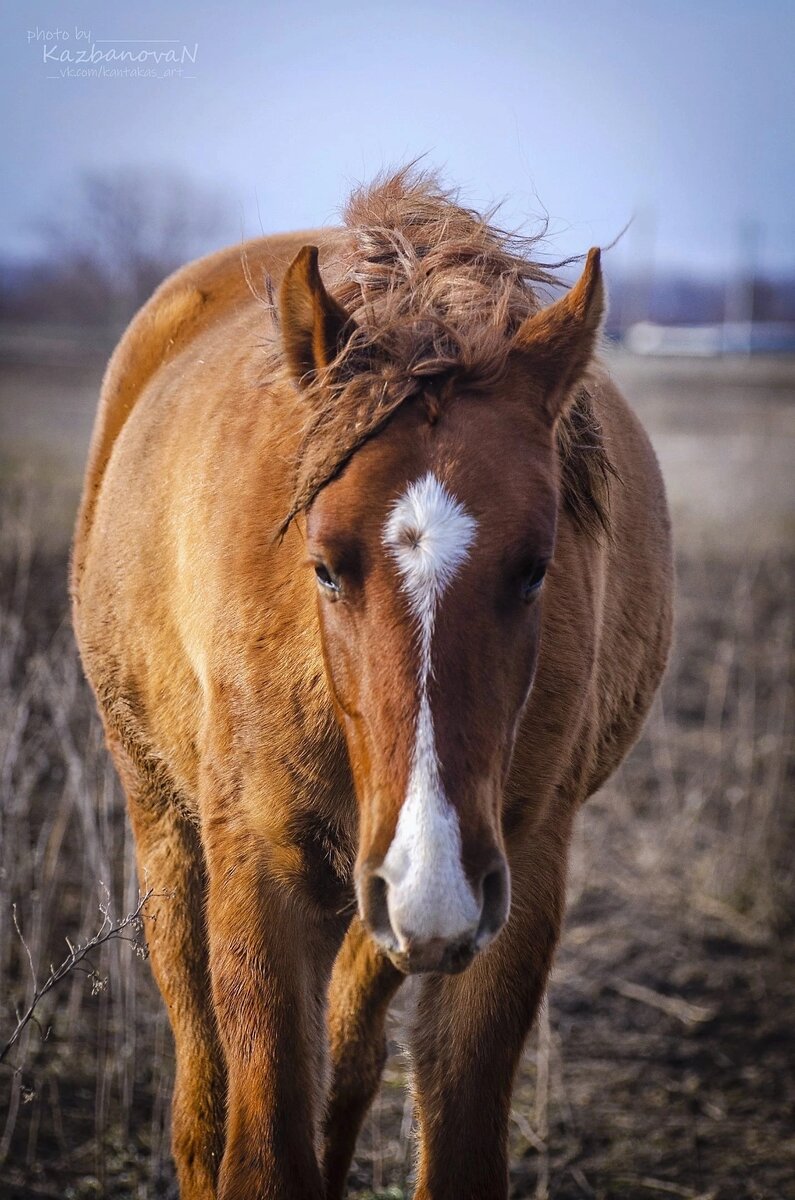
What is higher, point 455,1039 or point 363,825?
point 363,825

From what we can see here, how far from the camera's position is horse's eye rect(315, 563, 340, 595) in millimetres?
2109

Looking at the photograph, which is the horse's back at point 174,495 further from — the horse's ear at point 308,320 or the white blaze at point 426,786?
the white blaze at point 426,786

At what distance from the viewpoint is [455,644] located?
1956mm

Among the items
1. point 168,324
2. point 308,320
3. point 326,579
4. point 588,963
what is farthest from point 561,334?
point 588,963

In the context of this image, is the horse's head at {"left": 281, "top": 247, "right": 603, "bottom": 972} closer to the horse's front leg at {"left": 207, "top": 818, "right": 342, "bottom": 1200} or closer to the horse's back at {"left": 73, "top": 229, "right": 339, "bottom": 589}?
the horse's front leg at {"left": 207, "top": 818, "right": 342, "bottom": 1200}

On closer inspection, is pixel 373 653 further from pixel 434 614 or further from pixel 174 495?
pixel 174 495

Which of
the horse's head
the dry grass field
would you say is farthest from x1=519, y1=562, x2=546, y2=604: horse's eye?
the dry grass field

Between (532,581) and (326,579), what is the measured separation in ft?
1.25

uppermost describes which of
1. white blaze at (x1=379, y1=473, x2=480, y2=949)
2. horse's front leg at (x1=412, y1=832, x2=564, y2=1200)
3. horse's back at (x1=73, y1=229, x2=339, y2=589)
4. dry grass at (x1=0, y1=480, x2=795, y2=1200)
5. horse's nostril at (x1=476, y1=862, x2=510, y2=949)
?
horse's back at (x1=73, y1=229, x2=339, y2=589)

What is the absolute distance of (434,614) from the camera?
1.96m

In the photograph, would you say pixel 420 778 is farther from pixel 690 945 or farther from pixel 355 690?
pixel 690 945

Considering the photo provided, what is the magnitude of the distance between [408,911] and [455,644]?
1.47ft

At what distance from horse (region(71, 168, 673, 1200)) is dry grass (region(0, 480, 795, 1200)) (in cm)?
52

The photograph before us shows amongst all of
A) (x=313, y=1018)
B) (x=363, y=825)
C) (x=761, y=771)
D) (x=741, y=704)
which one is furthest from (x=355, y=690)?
(x=761, y=771)
